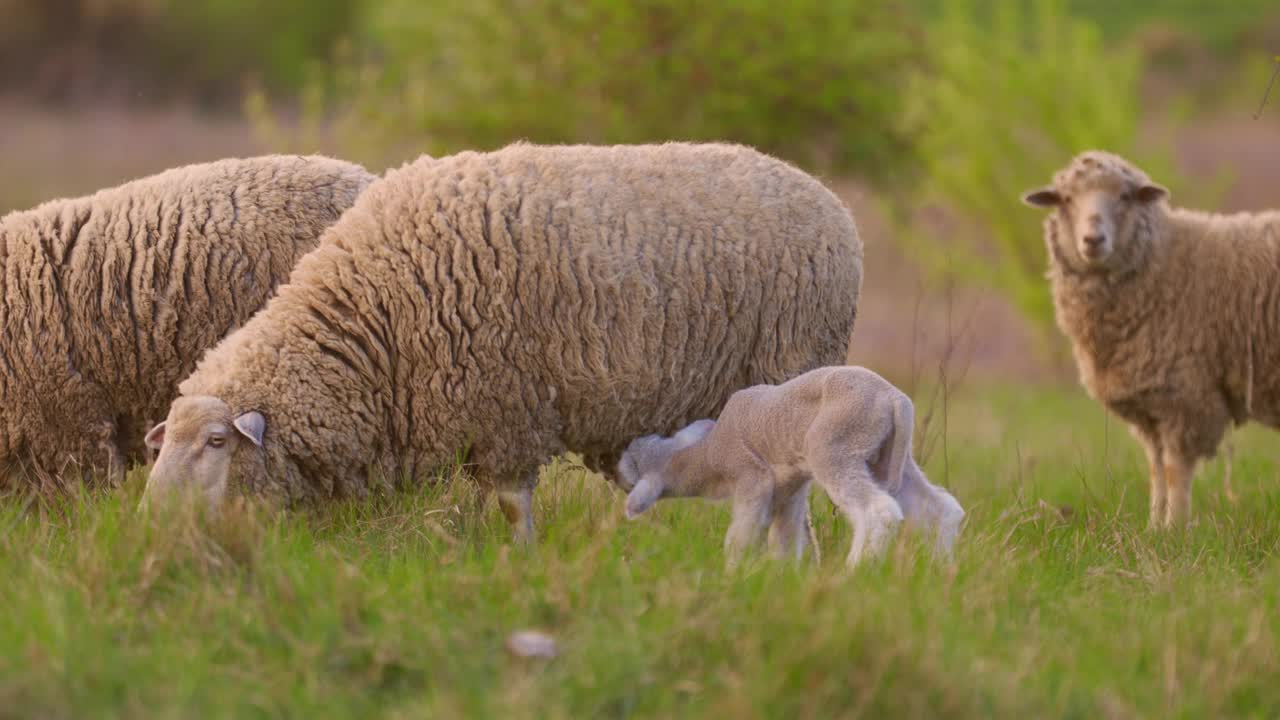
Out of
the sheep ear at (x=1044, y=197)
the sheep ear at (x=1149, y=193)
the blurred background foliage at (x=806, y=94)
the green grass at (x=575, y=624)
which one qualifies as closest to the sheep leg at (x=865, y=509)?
the green grass at (x=575, y=624)

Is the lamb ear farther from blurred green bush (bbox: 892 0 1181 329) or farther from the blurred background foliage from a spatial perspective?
blurred green bush (bbox: 892 0 1181 329)

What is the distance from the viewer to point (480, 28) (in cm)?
1366

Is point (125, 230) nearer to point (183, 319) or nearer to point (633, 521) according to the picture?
point (183, 319)

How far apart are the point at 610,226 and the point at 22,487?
2396mm

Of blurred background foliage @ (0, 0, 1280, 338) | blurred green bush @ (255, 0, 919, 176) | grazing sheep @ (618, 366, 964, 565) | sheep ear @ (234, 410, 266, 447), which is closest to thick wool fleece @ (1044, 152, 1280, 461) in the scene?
blurred background foliage @ (0, 0, 1280, 338)

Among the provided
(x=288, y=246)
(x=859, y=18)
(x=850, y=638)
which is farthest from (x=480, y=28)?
(x=850, y=638)

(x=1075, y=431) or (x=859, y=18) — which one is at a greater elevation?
(x=859, y=18)

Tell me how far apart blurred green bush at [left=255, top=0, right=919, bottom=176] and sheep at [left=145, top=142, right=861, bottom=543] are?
7.65 meters

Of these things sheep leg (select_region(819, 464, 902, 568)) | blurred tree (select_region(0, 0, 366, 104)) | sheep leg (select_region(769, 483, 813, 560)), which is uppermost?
sheep leg (select_region(819, 464, 902, 568))

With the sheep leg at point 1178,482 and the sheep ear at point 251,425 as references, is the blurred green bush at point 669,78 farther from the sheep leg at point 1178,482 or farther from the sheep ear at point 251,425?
the sheep ear at point 251,425

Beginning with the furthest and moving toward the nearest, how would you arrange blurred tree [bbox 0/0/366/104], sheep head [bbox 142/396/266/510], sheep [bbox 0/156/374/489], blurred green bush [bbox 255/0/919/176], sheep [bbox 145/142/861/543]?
blurred tree [bbox 0/0/366/104] < blurred green bush [bbox 255/0/919/176] < sheep [bbox 0/156/374/489] < sheep [bbox 145/142/861/543] < sheep head [bbox 142/396/266/510]

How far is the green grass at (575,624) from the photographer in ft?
10.7

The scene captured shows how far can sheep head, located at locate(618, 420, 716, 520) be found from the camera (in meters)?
4.79

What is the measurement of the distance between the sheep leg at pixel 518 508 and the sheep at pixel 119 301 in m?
1.32
